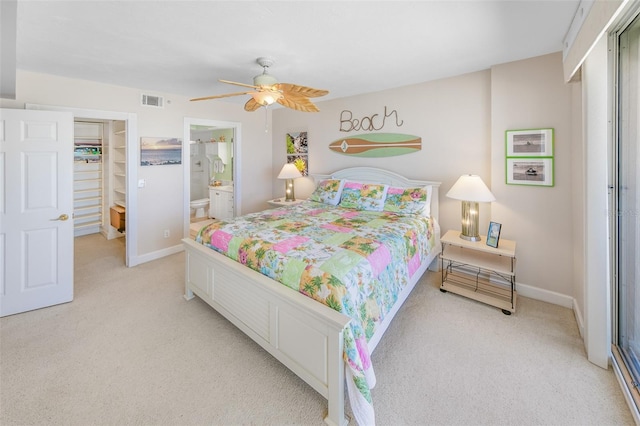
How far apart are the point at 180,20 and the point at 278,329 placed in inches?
92.8

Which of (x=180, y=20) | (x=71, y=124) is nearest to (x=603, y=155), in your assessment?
(x=180, y=20)

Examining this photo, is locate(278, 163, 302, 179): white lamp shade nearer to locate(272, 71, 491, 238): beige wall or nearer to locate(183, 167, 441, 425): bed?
locate(272, 71, 491, 238): beige wall

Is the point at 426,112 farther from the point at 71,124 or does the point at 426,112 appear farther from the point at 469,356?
the point at 71,124

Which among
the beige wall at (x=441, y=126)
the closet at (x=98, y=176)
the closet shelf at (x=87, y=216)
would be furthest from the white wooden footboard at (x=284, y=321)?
the closet shelf at (x=87, y=216)

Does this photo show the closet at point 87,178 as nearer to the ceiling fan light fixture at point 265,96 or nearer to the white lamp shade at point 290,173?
the white lamp shade at point 290,173

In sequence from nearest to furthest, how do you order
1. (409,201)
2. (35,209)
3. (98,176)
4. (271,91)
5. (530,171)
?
(271,91), (35,209), (530,171), (409,201), (98,176)

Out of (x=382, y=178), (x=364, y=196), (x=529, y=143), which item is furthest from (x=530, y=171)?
(x=364, y=196)

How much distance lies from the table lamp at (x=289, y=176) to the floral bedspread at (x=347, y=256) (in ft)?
4.82

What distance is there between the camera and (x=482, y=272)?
323 cm

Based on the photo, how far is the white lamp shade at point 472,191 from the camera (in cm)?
281

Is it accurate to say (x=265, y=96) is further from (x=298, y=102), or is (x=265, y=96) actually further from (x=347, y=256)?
(x=347, y=256)

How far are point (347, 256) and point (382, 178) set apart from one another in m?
2.29

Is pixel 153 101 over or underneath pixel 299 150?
over

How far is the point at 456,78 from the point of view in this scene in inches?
131
